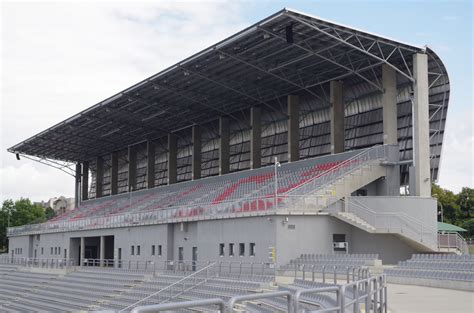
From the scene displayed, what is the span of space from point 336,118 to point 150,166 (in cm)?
3201

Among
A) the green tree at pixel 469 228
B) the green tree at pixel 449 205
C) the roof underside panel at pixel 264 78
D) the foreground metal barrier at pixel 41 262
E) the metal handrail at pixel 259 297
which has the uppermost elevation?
the roof underside panel at pixel 264 78

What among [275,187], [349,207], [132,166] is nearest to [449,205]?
[132,166]

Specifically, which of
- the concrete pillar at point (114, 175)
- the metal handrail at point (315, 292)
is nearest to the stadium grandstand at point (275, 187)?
the metal handrail at point (315, 292)

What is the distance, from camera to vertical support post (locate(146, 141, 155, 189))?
71.2 meters

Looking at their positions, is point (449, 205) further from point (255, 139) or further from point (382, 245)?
point (382, 245)

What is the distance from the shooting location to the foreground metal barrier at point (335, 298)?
6.13m

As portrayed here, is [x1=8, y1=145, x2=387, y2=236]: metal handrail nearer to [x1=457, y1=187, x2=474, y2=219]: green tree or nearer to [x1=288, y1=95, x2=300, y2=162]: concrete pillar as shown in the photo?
[x1=288, y1=95, x2=300, y2=162]: concrete pillar

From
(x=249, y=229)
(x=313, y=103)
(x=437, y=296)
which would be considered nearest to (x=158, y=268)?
(x=249, y=229)

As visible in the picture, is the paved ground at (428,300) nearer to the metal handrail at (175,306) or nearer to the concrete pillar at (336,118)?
the metal handrail at (175,306)

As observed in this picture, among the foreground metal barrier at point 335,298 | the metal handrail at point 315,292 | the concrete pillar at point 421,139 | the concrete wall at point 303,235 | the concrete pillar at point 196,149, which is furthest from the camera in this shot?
the concrete pillar at point 196,149

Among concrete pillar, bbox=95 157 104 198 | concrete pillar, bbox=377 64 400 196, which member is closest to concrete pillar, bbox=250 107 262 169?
concrete pillar, bbox=377 64 400 196

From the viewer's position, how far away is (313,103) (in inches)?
2072

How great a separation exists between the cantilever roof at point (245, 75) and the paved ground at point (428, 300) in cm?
1702

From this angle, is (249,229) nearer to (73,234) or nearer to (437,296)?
(437,296)
